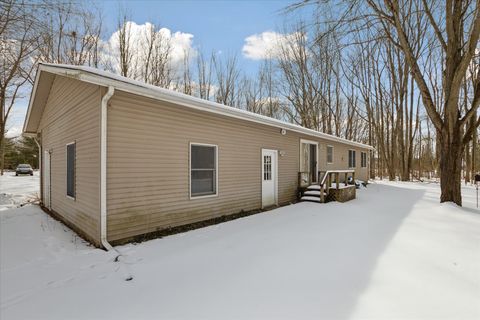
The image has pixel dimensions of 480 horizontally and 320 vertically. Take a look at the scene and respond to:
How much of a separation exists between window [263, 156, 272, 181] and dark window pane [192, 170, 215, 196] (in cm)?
251

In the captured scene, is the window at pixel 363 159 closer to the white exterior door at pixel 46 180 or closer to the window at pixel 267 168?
the window at pixel 267 168

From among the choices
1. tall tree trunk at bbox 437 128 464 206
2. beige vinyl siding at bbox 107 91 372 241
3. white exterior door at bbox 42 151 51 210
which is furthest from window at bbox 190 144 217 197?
tall tree trunk at bbox 437 128 464 206

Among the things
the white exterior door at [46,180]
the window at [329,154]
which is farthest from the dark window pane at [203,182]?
the window at [329,154]

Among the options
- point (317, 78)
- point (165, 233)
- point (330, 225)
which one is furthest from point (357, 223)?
point (317, 78)

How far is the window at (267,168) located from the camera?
8.93 meters

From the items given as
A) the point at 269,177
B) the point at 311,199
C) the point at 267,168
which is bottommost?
the point at 311,199

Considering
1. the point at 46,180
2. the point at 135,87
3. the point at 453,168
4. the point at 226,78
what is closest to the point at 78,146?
the point at 135,87

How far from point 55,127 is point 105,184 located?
484 centimetres

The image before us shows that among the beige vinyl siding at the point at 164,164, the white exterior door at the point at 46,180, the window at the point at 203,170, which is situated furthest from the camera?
the white exterior door at the point at 46,180

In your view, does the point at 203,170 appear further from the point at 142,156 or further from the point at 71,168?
the point at 71,168

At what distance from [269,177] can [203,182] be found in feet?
10.1

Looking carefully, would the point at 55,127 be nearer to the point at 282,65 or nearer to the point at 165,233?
the point at 165,233

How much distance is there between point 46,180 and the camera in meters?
9.61

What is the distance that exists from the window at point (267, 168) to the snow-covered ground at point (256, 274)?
9.98 ft
